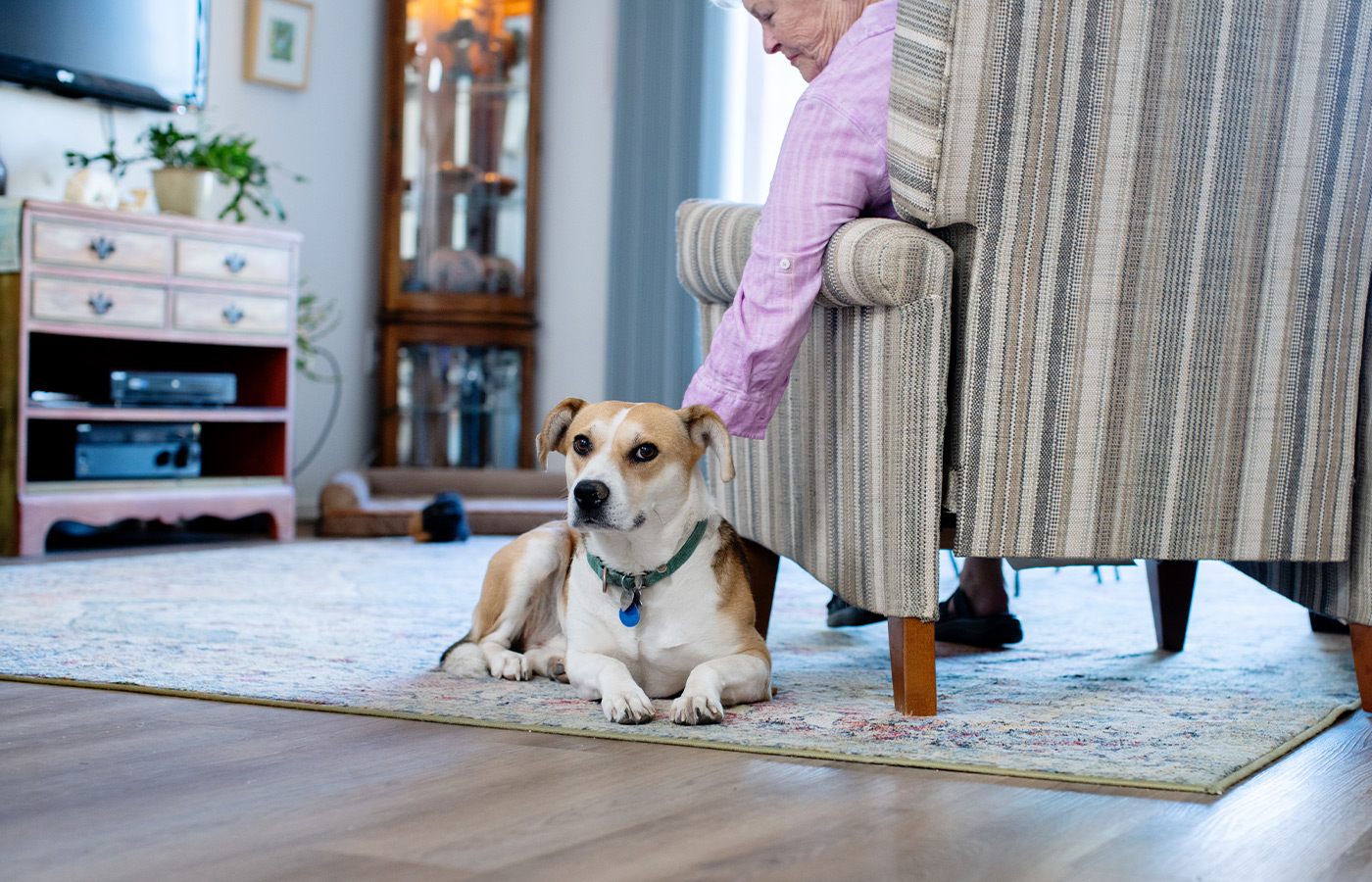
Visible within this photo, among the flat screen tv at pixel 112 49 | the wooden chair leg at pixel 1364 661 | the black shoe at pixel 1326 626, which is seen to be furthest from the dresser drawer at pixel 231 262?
the wooden chair leg at pixel 1364 661

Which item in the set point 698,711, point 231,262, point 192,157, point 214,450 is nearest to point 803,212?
point 698,711

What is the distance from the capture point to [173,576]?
3.01 metres

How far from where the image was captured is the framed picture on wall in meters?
4.72

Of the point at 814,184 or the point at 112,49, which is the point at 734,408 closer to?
the point at 814,184

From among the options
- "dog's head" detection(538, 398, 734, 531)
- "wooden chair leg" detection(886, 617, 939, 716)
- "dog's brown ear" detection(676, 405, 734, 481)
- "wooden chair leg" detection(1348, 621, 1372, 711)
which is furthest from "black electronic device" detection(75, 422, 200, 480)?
"wooden chair leg" detection(1348, 621, 1372, 711)

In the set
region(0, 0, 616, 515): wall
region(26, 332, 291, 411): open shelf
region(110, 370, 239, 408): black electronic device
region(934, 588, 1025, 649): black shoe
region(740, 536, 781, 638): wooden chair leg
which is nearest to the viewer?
region(740, 536, 781, 638): wooden chair leg

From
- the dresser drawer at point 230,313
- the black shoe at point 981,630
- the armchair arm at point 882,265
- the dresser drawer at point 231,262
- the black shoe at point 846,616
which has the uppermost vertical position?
the dresser drawer at point 231,262

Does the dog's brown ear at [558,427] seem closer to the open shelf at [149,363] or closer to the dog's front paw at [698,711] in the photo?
the dog's front paw at [698,711]

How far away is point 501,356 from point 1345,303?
12.6 ft

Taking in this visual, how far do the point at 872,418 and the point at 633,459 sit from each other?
320 mm

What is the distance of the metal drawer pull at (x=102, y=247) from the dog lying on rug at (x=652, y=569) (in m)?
2.26

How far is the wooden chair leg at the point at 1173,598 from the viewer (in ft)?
7.36

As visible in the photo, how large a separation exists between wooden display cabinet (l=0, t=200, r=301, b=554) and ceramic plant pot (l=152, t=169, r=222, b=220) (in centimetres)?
14

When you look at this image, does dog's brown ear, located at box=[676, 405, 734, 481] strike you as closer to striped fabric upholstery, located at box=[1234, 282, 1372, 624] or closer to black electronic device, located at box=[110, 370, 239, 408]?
striped fabric upholstery, located at box=[1234, 282, 1372, 624]
